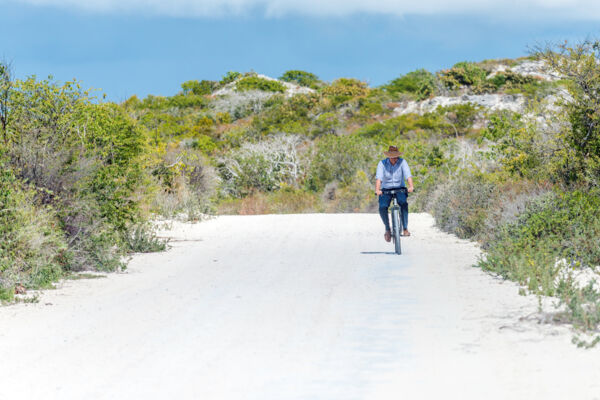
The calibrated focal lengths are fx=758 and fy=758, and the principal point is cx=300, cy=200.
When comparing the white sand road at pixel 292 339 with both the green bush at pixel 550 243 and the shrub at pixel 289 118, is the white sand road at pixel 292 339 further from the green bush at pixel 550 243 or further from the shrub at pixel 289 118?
the shrub at pixel 289 118

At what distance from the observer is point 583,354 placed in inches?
233

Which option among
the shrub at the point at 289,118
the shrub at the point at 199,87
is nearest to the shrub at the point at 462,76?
the shrub at the point at 289,118

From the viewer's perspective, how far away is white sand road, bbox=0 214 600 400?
5230 mm

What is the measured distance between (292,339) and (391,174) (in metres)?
7.89

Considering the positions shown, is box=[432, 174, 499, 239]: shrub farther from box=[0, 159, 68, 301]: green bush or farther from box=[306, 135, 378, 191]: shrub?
box=[306, 135, 378, 191]: shrub

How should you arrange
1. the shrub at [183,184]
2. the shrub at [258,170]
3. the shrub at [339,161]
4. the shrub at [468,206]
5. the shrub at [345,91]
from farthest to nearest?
the shrub at [345,91] → the shrub at [258,170] → the shrub at [339,161] → the shrub at [183,184] → the shrub at [468,206]

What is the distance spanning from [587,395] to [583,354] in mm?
1052

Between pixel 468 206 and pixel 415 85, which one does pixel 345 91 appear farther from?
pixel 468 206

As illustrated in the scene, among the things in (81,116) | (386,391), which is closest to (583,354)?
(386,391)

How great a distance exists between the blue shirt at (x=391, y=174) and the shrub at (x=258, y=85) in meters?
→ 67.8

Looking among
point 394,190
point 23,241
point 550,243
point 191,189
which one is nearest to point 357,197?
point 191,189

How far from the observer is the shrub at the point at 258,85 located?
83.3m

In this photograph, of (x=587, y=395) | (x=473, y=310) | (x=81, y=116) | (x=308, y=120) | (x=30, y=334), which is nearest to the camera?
(x=587, y=395)

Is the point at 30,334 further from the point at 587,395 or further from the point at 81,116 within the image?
the point at 81,116
